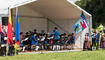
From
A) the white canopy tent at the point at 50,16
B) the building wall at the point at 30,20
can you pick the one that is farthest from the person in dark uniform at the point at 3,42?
the building wall at the point at 30,20

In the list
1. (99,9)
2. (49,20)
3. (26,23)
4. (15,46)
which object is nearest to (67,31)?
(49,20)

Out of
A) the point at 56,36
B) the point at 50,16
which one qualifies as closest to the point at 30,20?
the point at 50,16

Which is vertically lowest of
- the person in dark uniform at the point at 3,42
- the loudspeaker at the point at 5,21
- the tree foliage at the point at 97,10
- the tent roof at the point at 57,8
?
the person in dark uniform at the point at 3,42

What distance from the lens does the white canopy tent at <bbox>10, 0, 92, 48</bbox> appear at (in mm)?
13961

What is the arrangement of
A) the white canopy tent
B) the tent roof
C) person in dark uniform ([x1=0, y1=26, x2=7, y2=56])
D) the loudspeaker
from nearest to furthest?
person in dark uniform ([x1=0, y1=26, x2=7, y2=56]), the loudspeaker, the tent roof, the white canopy tent

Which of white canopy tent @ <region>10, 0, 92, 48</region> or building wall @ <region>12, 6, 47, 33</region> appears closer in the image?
white canopy tent @ <region>10, 0, 92, 48</region>

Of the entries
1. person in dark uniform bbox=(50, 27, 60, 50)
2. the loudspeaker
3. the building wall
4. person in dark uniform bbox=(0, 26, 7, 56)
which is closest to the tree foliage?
the building wall

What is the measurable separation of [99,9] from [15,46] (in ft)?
85.1

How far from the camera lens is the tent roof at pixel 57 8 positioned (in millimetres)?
13602

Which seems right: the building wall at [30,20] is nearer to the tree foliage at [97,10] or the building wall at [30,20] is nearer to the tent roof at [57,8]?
the tent roof at [57,8]

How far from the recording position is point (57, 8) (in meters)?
14.8

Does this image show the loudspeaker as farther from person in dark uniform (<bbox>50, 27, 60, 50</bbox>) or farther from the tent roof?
person in dark uniform (<bbox>50, 27, 60, 50</bbox>)

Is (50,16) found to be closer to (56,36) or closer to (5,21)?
(56,36)

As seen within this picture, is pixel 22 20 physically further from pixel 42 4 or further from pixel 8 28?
pixel 8 28
